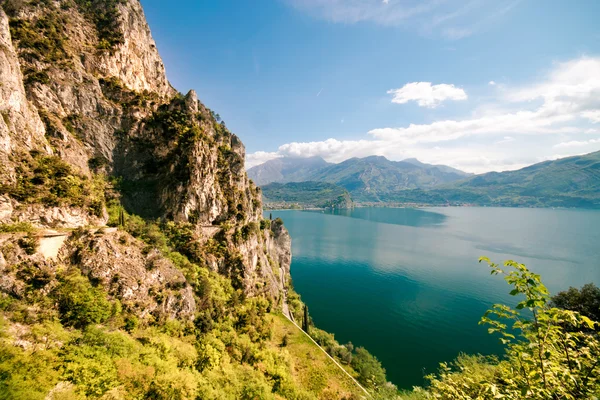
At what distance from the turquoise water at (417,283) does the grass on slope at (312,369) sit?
17.2 m

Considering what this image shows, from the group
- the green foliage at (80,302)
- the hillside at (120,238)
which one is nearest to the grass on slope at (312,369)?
the hillside at (120,238)

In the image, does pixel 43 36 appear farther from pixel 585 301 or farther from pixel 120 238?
pixel 585 301

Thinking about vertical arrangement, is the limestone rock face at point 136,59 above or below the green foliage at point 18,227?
above

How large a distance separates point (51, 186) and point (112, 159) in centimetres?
1370

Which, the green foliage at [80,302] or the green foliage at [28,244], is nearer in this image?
the green foliage at [80,302]

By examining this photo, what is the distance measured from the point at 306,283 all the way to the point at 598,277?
9268cm

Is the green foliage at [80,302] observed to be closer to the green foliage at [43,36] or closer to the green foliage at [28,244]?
the green foliage at [28,244]

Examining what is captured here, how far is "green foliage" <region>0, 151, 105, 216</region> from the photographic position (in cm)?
2309

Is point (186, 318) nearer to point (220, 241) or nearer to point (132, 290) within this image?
point (132, 290)

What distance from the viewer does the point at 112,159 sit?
124 ft

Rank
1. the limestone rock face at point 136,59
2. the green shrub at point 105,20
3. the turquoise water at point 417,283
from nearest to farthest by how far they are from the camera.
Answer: the green shrub at point 105,20 < the limestone rock face at point 136,59 < the turquoise water at point 417,283

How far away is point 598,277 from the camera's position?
74.9m

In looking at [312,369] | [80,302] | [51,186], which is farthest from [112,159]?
[312,369]

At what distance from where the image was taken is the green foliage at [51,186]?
23.1 m
